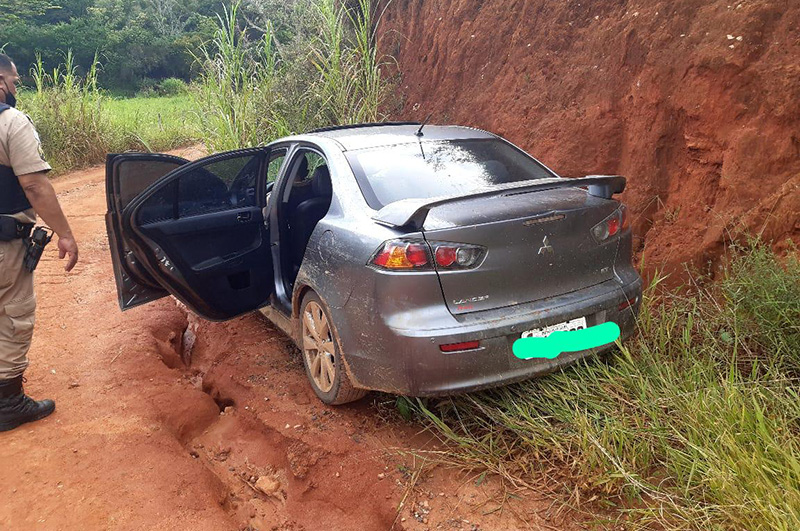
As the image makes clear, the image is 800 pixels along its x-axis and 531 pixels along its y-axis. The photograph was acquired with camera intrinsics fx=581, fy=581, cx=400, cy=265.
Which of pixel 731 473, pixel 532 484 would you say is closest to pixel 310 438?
pixel 532 484

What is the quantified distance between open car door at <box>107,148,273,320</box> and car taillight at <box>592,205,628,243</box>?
216cm

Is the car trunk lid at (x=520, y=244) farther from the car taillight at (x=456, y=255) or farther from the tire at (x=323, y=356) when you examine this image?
the tire at (x=323, y=356)

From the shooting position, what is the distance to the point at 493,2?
707cm

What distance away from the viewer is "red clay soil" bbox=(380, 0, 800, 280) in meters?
3.98

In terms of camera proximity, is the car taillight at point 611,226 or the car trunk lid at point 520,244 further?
the car taillight at point 611,226

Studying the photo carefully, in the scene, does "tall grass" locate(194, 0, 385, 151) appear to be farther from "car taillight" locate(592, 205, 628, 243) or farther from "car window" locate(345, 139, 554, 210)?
"car taillight" locate(592, 205, 628, 243)

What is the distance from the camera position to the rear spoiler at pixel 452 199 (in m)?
2.61

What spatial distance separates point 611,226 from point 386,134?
1544mm

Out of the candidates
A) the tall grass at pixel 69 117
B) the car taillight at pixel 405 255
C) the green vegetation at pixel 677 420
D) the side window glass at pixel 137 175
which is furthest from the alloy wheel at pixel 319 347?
the tall grass at pixel 69 117

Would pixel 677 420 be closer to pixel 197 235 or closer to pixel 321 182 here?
pixel 321 182

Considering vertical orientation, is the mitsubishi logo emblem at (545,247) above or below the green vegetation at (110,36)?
above

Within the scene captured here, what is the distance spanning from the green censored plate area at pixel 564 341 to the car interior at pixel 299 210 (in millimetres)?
1771

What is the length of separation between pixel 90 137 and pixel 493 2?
344 inches

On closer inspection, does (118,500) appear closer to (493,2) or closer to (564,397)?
(564,397)
